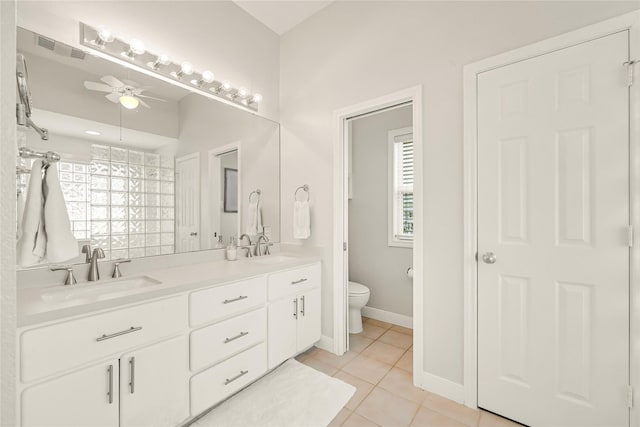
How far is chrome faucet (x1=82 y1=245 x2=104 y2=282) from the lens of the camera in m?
1.49

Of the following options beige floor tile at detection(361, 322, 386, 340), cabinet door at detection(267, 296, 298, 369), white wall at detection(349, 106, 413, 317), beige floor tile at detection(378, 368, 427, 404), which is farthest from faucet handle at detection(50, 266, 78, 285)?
white wall at detection(349, 106, 413, 317)

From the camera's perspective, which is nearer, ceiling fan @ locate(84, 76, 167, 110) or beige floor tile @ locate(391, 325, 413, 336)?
ceiling fan @ locate(84, 76, 167, 110)

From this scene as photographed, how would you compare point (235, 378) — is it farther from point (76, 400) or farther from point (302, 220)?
point (302, 220)

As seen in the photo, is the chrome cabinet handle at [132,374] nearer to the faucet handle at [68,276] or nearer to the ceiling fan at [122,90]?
the faucet handle at [68,276]

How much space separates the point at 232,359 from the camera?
1.65 m

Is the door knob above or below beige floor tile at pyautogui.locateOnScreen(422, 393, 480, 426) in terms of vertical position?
above

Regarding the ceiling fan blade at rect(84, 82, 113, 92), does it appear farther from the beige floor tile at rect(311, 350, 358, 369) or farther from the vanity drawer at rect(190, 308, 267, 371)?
the beige floor tile at rect(311, 350, 358, 369)

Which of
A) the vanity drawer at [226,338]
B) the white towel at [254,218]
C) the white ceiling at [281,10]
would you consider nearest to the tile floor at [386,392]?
the vanity drawer at [226,338]

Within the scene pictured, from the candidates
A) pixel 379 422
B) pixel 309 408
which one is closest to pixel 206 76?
pixel 309 408

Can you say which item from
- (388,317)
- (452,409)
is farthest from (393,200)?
(452,409)

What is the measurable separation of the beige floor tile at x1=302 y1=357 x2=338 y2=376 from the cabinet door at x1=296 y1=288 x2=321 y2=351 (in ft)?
0.40

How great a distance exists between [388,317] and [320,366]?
Result: 46.0 inches

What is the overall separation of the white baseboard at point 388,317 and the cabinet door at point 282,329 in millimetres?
1330

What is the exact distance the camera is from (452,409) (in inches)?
65.2
